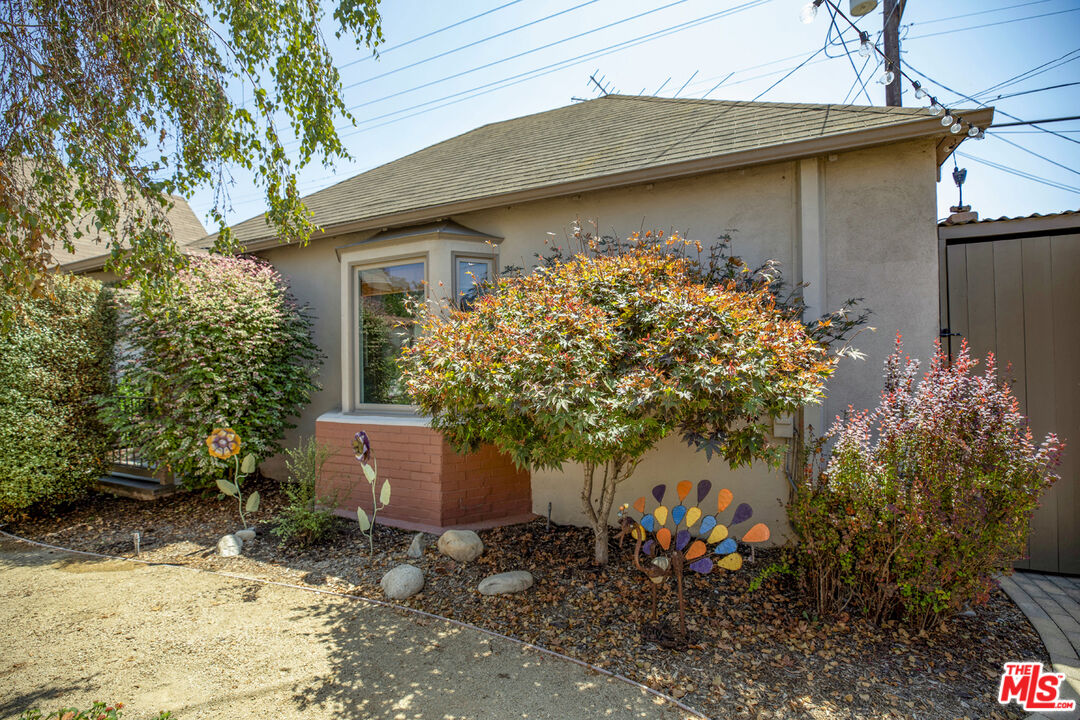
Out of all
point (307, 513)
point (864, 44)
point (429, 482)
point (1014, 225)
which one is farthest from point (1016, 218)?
point (307, 513)

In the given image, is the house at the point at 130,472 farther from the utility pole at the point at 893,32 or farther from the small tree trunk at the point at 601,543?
the utility pole at the point at 893,32

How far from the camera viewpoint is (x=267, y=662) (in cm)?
352

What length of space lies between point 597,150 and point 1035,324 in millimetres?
4540

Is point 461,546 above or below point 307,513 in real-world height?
below

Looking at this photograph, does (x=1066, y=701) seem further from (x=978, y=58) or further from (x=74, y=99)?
(x=978, y=58)

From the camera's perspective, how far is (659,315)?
393 centimetres

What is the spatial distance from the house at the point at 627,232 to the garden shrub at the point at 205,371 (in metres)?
0.97

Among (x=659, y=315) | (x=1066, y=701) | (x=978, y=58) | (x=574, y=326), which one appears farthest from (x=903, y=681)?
(x=978, y=58)

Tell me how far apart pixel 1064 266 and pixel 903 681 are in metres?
3.85

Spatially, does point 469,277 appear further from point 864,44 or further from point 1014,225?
point 1014,225

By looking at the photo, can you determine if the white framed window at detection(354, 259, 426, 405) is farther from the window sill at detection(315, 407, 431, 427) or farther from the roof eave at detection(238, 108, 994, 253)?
the roof eave at detection(238, 108, 994, 253)

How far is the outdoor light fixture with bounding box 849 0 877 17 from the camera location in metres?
4.95

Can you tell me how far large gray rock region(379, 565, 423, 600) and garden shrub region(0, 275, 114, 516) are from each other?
523cm

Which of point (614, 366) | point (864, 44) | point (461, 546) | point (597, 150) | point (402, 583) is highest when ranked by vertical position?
point (864, 44)
